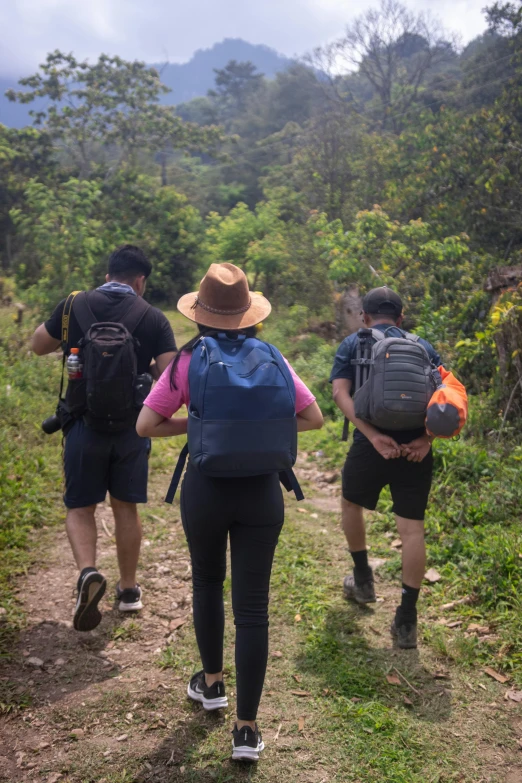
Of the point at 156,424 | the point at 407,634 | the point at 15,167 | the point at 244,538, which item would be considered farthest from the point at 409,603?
the point at 15,167

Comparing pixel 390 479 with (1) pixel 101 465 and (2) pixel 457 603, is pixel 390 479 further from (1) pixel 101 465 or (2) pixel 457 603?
(1) pixel 101 465

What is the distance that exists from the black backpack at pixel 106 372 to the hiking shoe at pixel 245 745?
4.84 feet

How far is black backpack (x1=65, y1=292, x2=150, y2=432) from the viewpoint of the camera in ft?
10.2

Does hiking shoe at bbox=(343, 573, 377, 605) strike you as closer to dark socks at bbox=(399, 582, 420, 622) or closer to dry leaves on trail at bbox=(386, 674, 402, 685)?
dark socks at bbox=(399, 582, 420, 622)

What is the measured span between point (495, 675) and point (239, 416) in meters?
1.87

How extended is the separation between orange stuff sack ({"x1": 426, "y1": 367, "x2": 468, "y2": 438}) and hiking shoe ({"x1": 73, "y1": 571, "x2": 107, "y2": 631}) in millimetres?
1615

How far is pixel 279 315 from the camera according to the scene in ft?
47.2

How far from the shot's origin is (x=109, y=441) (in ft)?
11.0

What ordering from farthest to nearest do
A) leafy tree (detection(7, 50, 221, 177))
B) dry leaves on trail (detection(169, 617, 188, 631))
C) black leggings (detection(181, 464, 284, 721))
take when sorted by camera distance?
leafy tree (detection(7, 50, 221, 177))
dry leaves on trail (detection(169, 617, 188, 631))
black leggings (detection(181, 464, 284, 721))

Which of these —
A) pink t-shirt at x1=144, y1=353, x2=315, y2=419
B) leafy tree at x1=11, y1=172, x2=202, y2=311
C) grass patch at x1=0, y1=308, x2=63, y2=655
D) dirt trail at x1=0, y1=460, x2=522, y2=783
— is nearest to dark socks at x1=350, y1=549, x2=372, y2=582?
dirt trail at x1=0, y1=460, x2=522, y2=783

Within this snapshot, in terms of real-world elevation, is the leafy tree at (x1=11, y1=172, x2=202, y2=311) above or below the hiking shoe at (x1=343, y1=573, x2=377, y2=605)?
above

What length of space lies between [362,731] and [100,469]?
167cm

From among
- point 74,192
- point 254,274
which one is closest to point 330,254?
point 74,192

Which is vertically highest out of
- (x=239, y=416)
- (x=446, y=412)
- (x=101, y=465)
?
(x=239, y=416)
